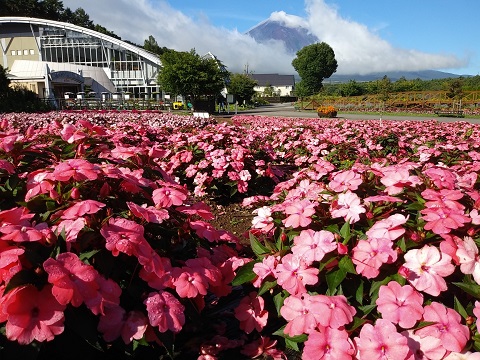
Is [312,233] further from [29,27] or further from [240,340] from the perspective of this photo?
[29,27]

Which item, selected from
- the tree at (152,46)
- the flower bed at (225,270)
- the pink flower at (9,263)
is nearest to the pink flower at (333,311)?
the flower bed at (225,270)

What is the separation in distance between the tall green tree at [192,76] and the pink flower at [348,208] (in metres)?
31.3

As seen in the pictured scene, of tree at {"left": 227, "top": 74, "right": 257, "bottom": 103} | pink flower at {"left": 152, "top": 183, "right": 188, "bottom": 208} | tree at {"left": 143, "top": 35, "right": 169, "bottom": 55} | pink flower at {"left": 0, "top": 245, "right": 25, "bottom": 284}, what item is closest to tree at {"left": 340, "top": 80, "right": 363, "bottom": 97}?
tree at {"left": 227, "top": 74, "right": 257, "bottom": 103}

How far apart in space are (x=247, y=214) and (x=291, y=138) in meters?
2.57

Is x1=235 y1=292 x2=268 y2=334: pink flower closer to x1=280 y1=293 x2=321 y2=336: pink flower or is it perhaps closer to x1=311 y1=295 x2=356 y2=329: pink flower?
x1=280 y1=293 x2=321 y2=336: pink flower

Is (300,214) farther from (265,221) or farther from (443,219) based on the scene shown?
(443,219)

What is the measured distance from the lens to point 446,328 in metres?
1.04

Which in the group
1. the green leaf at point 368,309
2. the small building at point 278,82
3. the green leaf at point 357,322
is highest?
the small building at point 278,82

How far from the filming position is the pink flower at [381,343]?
39.3 inches

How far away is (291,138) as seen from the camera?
6.40m

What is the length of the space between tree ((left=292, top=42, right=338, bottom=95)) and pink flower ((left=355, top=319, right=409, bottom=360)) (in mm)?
90116

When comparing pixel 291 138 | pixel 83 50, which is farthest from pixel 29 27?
pixel 291 138

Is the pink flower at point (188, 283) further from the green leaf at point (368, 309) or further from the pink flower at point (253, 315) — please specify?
the green leaf at point (368, 309)

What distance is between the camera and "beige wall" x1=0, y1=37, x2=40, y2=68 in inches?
2217
